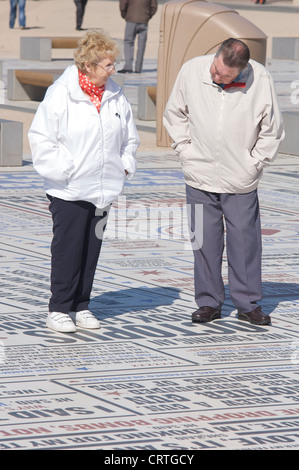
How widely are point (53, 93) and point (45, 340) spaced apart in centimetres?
133

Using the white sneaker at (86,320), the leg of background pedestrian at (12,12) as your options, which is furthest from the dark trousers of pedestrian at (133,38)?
the white sneaker at (86,320)

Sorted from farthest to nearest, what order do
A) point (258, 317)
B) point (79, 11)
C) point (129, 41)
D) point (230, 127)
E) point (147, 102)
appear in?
1. point (79, 11)
2. point (129, 41)
3. point (147, 102)
4. point (258, 317)
5. point (230, 127)

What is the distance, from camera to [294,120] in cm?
1412

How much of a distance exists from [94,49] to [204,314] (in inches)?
66.3

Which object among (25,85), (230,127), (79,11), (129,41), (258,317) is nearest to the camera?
(230,127)

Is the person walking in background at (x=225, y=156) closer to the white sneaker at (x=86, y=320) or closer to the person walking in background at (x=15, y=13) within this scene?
A: the white sneaker at (x=86, y=320)

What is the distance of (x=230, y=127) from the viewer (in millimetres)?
6469

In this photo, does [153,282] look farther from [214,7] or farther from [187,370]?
[214,7]

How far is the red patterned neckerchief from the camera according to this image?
614 centimetres

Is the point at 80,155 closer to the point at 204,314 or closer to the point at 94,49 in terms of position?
the point at 94,49

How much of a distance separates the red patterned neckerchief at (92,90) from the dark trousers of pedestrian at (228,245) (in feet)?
2.74

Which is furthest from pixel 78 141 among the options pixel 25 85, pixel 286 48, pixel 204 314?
pixel 286 48

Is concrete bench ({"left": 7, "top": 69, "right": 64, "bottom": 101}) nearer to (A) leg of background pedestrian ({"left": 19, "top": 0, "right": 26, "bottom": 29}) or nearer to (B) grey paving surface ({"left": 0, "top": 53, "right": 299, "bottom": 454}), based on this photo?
(B) grey paving surface ({"left": 0, "top": 53, "right": 299, "bottom": 454})

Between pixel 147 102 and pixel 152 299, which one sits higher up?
pixel 152 299
